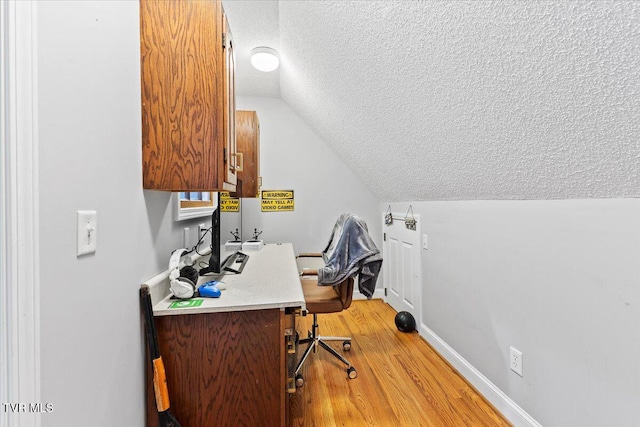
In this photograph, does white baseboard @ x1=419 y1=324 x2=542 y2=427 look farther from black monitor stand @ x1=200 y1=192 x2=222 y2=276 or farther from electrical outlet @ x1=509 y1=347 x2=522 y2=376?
black monitor stand @ x1=200 y1=192 x2=222 y2=276

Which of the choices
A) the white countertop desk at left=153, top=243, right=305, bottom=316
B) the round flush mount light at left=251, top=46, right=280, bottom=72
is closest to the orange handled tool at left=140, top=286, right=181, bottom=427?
the white countertop desk at left=153, top=243, right=305, bottom=316

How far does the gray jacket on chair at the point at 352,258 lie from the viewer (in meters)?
1.98

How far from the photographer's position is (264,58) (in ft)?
8.55

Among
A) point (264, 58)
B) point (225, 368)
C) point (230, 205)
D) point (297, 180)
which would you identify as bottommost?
point (225, 368)

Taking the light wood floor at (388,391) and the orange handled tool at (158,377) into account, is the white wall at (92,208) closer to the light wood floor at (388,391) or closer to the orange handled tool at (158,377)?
the orange handled tool at (158,377)

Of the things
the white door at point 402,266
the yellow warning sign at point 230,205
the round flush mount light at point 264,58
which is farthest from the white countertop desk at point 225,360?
the yellow warning sign at point 230,205

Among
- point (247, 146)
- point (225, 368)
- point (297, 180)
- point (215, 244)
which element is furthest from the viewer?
point (297, 180)

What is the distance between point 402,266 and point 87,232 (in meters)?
2.73

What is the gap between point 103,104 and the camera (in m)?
0.94

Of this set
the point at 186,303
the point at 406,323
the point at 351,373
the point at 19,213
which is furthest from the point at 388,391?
the point at 19,213

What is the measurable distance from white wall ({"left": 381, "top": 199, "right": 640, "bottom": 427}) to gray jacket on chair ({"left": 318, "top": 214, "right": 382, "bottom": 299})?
611 millimetres

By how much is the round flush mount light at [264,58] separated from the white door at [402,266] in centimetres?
186

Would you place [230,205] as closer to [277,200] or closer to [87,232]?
[277,200]

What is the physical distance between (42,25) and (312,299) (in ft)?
6.13
